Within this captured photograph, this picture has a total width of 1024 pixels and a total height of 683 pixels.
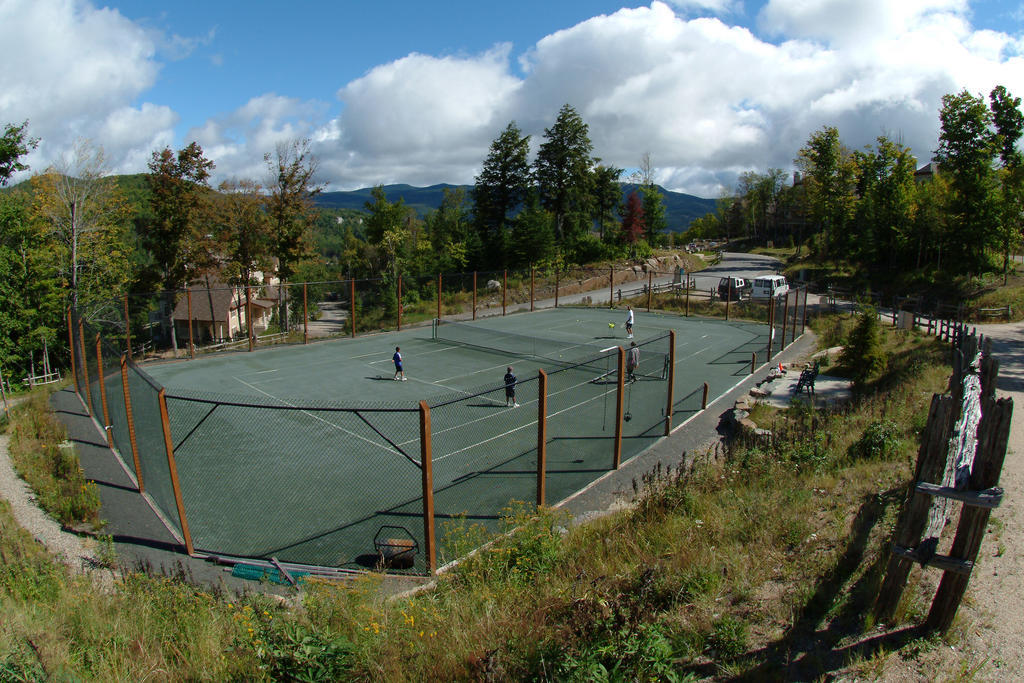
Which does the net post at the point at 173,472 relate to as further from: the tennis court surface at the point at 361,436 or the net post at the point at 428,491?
the net post at the point at 428,491

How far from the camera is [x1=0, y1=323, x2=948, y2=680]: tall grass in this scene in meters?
4.23

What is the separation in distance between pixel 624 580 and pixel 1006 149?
1837 inches

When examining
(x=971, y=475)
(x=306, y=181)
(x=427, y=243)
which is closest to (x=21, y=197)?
(x=306, y=181)

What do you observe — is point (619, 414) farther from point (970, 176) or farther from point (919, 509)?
point (970, 176)

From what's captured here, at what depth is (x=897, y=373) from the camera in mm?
16047

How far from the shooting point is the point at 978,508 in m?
4.23

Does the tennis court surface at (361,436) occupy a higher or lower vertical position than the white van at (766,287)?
lower

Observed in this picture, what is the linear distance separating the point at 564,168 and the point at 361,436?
152 feet

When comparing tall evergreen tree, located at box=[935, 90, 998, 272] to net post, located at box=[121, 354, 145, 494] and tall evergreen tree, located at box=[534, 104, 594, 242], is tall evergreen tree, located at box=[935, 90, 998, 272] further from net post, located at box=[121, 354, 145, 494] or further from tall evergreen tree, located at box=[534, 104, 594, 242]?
net post, located at box=[121, 354, 145, 494]

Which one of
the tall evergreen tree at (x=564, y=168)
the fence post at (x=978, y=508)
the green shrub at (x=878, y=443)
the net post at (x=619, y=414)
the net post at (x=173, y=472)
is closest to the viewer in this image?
the fence post at (x=978, y=508)

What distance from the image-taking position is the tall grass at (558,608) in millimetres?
4227

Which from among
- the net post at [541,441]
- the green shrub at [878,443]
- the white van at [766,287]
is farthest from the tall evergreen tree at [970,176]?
the net post at [541,441]

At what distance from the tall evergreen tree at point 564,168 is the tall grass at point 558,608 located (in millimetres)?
49344

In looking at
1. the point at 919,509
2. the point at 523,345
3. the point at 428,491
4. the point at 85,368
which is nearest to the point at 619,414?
the point at 428,491
